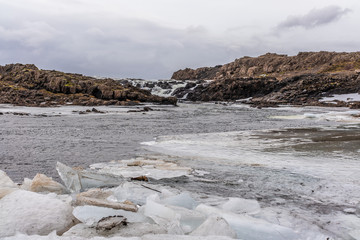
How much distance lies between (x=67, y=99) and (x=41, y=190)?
35156 millimetres

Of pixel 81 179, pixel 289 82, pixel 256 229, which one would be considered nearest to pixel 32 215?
pixel 81 179

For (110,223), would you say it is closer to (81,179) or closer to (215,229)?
(215,229)

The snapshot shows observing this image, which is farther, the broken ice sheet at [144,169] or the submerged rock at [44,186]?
the broken ice sheet at [144,169]

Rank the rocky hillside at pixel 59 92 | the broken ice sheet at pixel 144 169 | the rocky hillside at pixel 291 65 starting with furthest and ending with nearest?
the rocky hillside at pixel 291 65 → the rocky hillside at pixel 59 92 → the broken ice sheet at pixel 144 169

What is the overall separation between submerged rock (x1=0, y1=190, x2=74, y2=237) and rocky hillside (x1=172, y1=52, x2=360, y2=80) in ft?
234

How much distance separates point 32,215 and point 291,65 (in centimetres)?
8985

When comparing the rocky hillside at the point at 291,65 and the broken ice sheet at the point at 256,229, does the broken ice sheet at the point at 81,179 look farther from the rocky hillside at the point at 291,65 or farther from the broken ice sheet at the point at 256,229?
the rocky hillside at the point at 291,65

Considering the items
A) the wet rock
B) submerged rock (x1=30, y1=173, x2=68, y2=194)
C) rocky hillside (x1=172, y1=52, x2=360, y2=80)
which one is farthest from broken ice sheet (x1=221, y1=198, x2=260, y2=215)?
rocky hillside (x1=172, y1=52, x2=360, y2=80)

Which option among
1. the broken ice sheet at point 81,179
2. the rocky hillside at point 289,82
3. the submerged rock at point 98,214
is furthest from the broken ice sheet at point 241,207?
the rocky hillside at point 289,82

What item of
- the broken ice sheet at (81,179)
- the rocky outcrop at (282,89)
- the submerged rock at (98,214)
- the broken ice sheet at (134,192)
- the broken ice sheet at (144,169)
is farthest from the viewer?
the rocky outcrop at (282,89)

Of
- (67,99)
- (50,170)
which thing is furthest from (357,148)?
(67,99)

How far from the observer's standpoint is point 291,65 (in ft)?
279

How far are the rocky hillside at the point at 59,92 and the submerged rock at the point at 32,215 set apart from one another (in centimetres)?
3301

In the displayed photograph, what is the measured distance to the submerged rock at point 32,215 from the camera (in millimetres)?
2742
